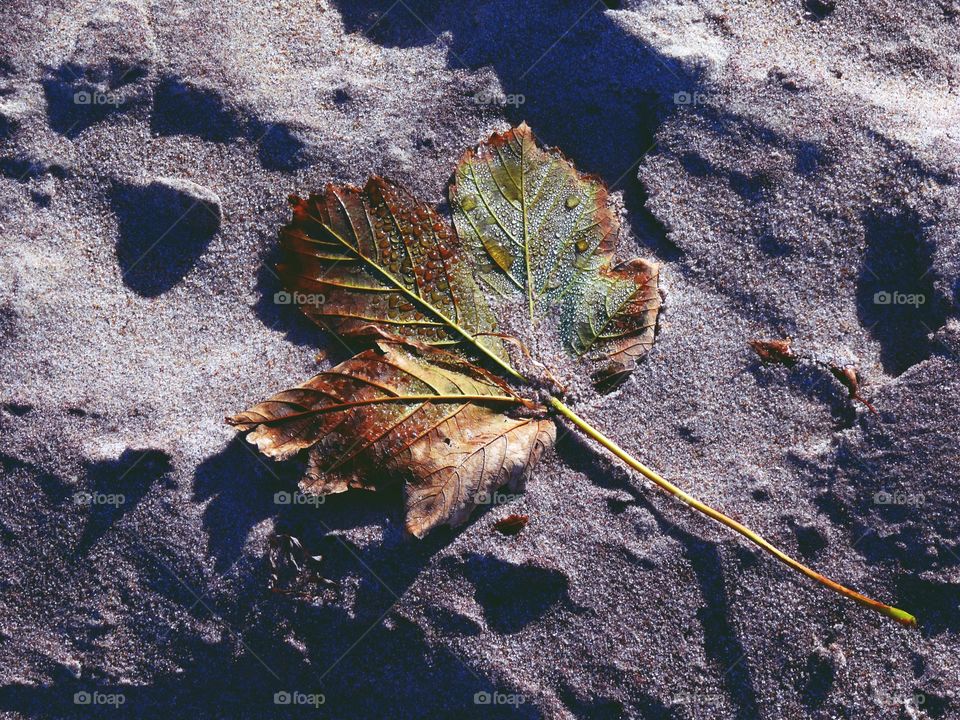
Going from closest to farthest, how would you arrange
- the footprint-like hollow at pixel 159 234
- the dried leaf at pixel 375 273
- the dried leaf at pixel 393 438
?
the dried leaf at pixel 393 438 < the dried leaf at pixel 375 273 < the footprint-like hollow at pixel 159 234

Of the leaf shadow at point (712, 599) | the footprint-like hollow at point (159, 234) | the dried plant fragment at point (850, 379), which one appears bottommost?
the leaf shadow at point (712, 599)

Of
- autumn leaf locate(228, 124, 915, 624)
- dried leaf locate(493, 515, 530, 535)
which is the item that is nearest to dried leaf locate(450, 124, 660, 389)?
autumn leaf locate(228, 124, 915, 624)

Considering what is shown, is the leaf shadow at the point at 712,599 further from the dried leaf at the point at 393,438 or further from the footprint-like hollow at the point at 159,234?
the footprint-like hollow at the point at 159,234

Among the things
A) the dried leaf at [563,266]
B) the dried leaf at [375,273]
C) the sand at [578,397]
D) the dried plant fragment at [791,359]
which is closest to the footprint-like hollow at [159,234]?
the sand at [578,397]

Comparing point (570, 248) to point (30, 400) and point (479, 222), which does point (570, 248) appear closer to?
point (479, 222)

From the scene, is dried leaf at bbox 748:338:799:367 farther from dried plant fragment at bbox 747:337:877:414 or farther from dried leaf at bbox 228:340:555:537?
dried leaf at bbox 228:340:555:537

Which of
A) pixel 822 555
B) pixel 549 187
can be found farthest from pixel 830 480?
pixel 549 187
